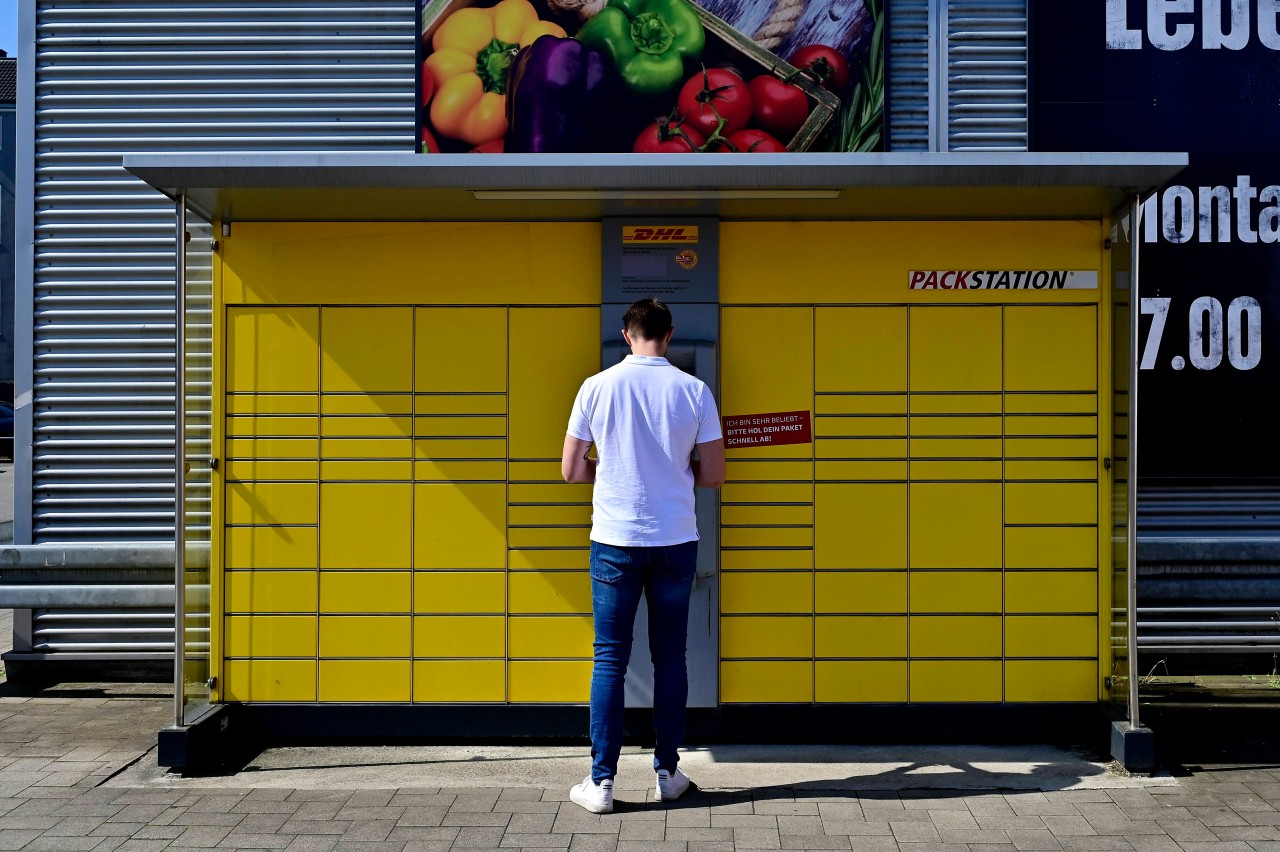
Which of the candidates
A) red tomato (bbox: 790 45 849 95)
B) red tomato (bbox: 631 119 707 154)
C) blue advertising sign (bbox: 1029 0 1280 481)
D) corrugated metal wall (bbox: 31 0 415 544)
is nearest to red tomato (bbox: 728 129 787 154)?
red tomato (bbox: 631 119 707 154)

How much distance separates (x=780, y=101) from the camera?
262 inches

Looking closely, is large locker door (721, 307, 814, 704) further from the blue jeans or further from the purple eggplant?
the purple eggplant

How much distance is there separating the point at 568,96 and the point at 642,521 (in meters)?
3.20

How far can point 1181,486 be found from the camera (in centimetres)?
656

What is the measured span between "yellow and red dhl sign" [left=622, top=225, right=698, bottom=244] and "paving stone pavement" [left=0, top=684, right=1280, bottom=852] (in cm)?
228

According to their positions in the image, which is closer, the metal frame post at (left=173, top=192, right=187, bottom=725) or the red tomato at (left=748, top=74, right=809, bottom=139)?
the metal frame post at (left=173, top=192, right=187, bottom=725)

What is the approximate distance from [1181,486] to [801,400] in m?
2.71

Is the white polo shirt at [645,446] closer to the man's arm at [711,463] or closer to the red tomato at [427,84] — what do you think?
the man's arm at [711,463]

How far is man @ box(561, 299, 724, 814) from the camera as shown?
4301mm

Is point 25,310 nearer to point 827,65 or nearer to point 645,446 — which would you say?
point 645,446

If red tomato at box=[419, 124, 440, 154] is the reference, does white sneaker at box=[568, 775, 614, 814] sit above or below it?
below

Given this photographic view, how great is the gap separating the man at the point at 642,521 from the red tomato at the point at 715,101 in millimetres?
2595

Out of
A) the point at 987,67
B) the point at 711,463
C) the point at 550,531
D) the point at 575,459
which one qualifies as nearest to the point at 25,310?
the point at 550,531

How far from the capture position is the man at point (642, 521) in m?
4.30
